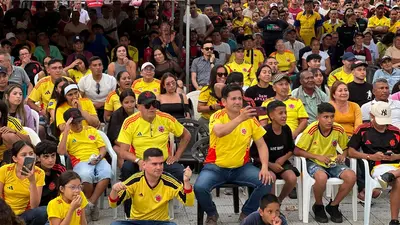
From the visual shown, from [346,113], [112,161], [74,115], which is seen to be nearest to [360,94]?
[346,113]

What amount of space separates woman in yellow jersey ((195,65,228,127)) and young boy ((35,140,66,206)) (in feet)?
8.54

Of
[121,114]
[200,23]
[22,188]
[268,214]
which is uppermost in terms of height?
[200,23]

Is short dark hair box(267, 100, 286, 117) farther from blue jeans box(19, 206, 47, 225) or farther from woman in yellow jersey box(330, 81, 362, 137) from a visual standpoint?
blue jeans box(19, 206, 47, 225)

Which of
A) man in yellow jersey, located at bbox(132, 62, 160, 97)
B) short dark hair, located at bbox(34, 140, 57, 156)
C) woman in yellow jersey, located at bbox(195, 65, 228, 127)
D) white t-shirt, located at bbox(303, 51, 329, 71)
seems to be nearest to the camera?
short dark hair, located at bbox(34, 140, 57, 156)

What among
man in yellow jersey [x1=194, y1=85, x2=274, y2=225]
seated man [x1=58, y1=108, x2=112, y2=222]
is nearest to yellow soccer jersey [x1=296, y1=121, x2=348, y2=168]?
man in yellow jersey [x1=194, y1=85, x2=274, y2=225]

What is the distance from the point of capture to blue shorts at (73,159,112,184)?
744 cm

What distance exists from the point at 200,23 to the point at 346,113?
6151 millimetres

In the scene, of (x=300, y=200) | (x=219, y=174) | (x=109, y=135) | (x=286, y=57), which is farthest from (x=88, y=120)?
(x=286, y=57)

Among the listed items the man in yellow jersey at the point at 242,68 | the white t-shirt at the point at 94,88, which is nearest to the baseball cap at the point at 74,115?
the white t-shirt at the point at 94,88

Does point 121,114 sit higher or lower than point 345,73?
lower

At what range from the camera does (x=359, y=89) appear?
380 inches

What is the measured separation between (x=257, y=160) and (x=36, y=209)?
89.0 inches

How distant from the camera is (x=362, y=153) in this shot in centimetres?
772

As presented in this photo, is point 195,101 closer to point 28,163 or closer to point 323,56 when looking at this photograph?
point 323,56
